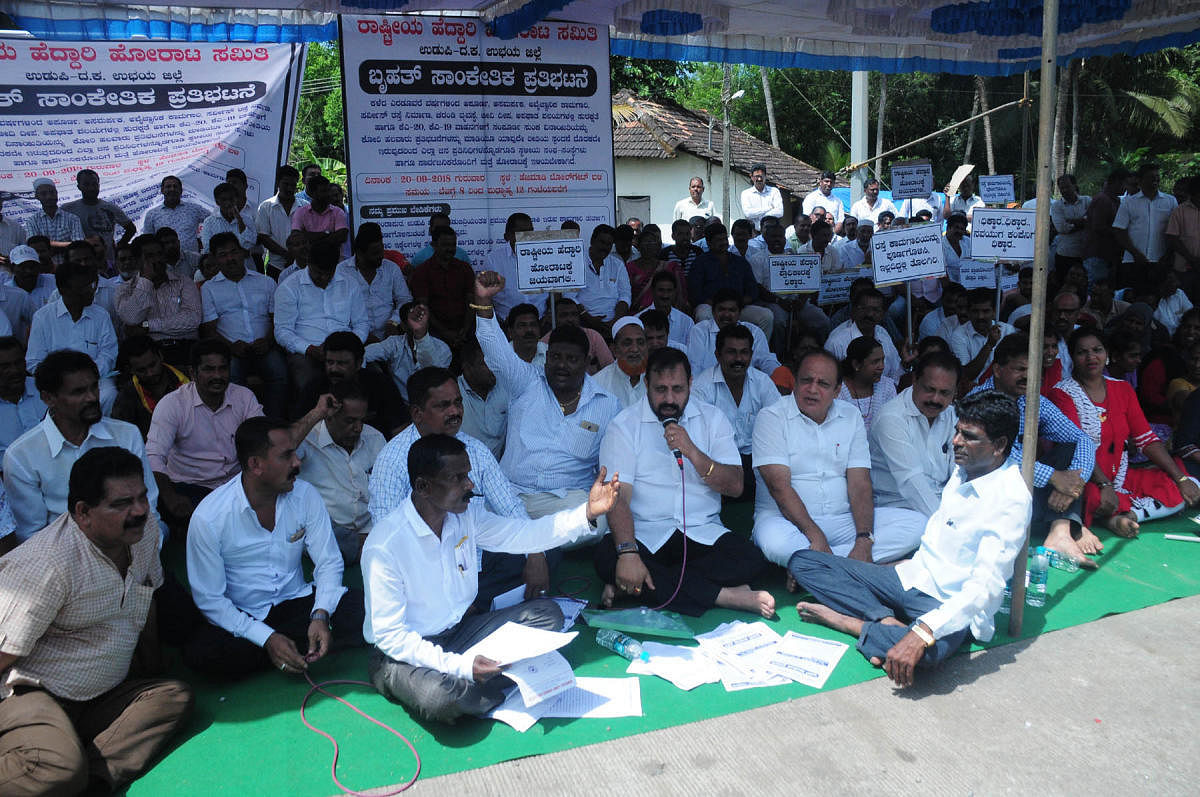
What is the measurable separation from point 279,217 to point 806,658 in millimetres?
6827

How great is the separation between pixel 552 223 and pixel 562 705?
532 centimetres

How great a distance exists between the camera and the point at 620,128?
89.7 feet

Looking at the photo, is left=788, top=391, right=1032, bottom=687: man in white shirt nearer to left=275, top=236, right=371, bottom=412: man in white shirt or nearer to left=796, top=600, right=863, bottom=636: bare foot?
left=796, top=600, right=863, bottom=636: bare foot

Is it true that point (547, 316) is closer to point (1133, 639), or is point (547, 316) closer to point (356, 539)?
point (356, 539)

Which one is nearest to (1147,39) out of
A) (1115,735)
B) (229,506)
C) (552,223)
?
(552,223)

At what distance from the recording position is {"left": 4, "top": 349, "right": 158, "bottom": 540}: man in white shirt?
4.17 m

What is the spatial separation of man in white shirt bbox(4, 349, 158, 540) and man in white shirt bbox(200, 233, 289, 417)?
7.22 feet

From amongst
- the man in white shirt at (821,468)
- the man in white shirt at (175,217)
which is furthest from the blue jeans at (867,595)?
the man in white shirt at (175,217)

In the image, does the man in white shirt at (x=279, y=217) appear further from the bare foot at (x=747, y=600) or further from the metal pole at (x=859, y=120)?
the metal pole at (x=859, y=120)

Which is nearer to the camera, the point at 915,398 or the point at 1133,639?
the point at 1133,639

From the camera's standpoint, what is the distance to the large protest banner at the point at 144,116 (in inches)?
353

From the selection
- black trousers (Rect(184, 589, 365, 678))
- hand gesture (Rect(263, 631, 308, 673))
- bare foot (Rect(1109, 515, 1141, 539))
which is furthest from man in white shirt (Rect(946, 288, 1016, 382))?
hand gesture (Rect(263, 631, 308, 673))

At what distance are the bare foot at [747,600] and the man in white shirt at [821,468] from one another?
1.12 ft

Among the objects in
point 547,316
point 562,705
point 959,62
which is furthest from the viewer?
point 959,62
